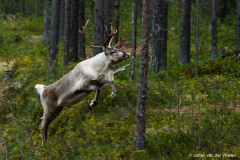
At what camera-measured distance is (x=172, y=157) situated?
A: 757cm

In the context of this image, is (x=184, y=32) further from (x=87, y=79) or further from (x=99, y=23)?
(x=87, y=79)

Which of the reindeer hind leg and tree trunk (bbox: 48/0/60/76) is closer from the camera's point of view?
the reindeer hind leg

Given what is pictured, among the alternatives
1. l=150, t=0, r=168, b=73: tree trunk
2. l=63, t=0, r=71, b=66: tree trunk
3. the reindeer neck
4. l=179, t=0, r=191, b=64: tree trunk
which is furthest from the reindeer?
l=179, t=0, r=191, b=64: tree trunk

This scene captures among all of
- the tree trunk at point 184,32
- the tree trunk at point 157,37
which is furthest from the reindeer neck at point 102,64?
the tree trunk at point 184,32

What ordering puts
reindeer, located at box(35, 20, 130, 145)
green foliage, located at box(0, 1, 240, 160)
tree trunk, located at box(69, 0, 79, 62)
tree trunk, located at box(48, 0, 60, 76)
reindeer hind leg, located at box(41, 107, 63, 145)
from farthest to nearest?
tree trunk, located at box(69, 0, 79, 62), tree trunk, located at box(48, 0, 60, 76), reindeer hind leg, located at box(41, 107, 63, 145), reindeer, located at box(35, 20, 130, 145), green foliage, located at box(0, 1, 240, 160)

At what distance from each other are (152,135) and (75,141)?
198 cm

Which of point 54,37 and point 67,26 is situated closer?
point 54,37

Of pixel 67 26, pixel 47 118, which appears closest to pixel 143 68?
pixel 47 118

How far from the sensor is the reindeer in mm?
8607

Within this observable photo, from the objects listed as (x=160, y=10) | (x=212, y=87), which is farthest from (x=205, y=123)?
(x=160, y=10)

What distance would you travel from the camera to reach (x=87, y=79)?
28.5 feet

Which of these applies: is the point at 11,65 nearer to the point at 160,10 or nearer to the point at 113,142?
the point at 160,10

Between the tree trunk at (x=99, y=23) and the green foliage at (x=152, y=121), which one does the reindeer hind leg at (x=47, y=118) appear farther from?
the tree trunk at (x=99, y=23)

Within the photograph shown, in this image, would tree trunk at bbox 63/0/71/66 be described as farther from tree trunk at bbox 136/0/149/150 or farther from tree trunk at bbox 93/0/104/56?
tree trunk at bbox 136/0/149/150
